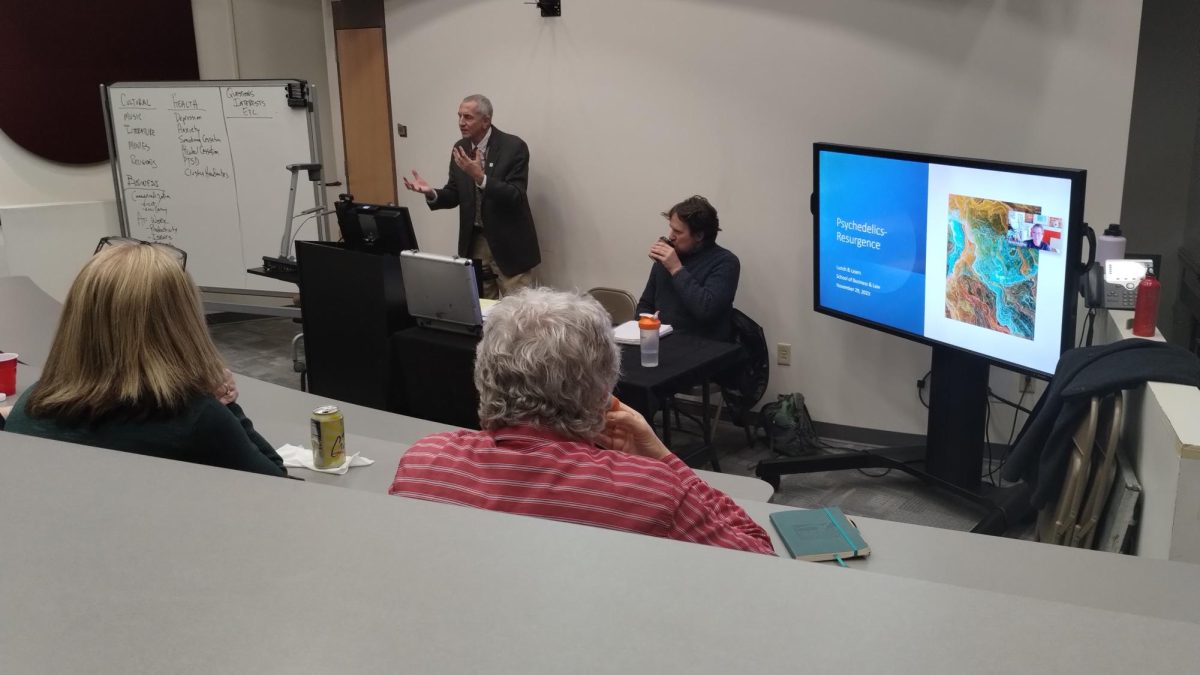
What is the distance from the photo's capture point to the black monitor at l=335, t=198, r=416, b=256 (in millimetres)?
3857

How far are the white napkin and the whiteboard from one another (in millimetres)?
3275

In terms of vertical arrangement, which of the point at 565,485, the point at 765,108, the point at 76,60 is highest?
the point at 76,60

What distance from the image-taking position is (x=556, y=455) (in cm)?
159

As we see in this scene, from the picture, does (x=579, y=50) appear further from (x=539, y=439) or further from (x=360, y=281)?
(x=539, y=439)

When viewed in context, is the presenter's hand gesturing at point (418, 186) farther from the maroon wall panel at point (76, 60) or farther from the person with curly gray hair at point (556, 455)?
the person with curly gray hair at point (556, 455)

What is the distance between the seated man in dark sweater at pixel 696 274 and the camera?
4.12 metres

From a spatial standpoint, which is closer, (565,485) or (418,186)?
(565,485)

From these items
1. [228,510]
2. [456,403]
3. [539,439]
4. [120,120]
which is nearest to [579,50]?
[456,403]

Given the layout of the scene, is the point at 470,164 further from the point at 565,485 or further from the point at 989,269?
the point at 565,485

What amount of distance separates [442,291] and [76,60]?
3.88 meters

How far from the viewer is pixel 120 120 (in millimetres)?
5836

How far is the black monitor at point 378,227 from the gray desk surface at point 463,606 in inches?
119

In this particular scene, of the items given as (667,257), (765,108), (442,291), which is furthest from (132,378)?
(765,108)

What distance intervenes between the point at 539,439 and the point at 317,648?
968mm
